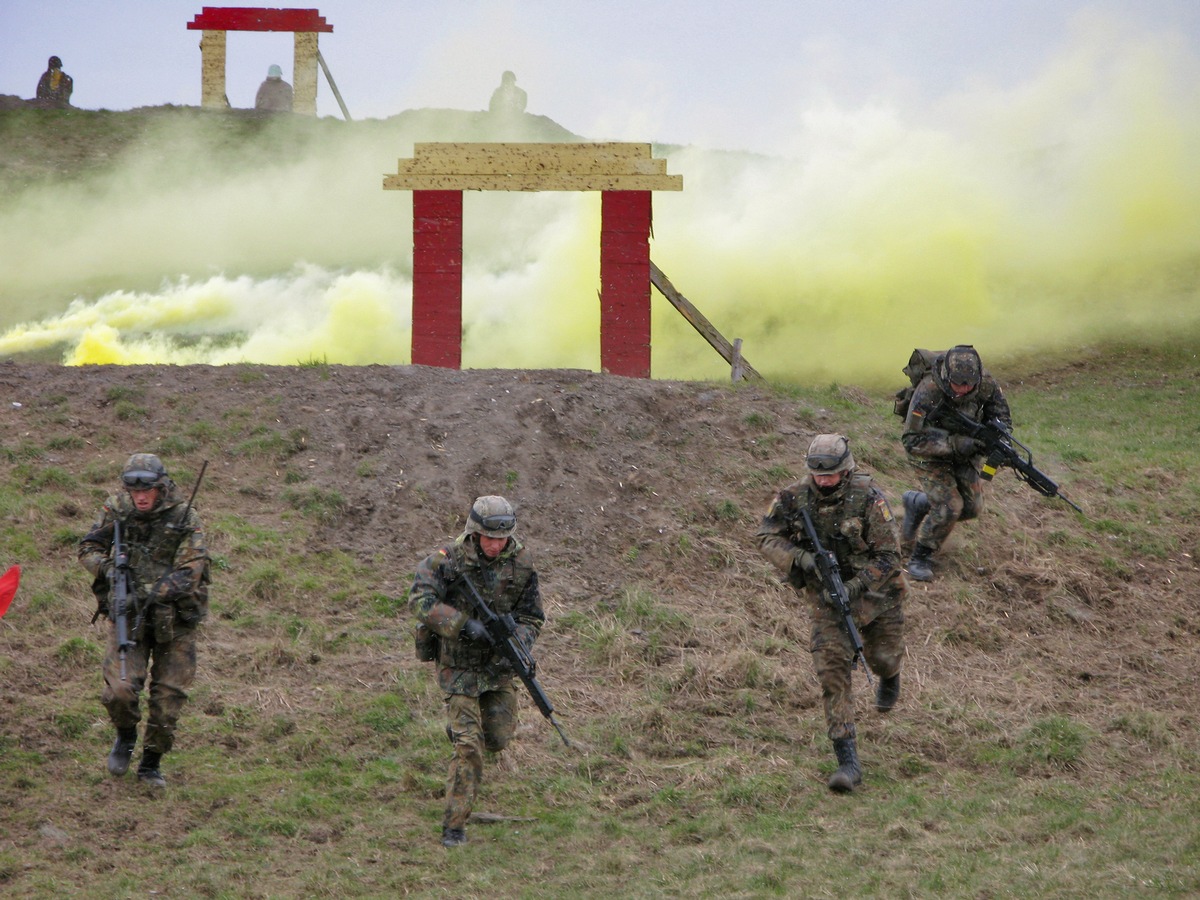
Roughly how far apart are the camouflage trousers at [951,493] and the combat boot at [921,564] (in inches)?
11.7

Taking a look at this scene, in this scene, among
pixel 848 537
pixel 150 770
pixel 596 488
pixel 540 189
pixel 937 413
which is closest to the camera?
pixel 150 770

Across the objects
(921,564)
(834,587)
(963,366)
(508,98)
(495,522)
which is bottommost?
(921,564)

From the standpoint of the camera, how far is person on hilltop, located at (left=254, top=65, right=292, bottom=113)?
3866cm

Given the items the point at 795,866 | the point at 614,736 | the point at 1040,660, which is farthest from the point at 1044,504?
the point at 795,866

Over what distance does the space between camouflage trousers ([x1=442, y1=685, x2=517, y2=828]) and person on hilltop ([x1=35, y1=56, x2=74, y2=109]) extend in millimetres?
36487

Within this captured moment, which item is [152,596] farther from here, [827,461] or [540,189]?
[540,189]

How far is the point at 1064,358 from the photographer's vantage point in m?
23.7

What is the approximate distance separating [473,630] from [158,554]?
7.88ft

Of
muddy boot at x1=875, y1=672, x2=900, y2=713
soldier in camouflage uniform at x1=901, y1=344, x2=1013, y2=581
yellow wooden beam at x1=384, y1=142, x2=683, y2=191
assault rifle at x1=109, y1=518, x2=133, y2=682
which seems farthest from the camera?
yellow wooden beam at x1=384, y1=142, x2=683, y2=191

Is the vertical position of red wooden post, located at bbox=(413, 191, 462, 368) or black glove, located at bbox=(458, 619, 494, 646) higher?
red wooden post, located at bbox=(413, 191, 462, 368)

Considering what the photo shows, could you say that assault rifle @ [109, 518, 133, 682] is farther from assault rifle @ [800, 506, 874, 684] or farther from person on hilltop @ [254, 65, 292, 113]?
person on hilltop @ [254, 65, 292, 113]

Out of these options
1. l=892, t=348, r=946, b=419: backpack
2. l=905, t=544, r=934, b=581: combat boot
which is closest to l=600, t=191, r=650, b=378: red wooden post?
l=892, t=348, r=946, b=419: backpack

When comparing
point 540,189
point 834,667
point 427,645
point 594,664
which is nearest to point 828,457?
point 834,667

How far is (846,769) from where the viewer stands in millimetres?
8922
